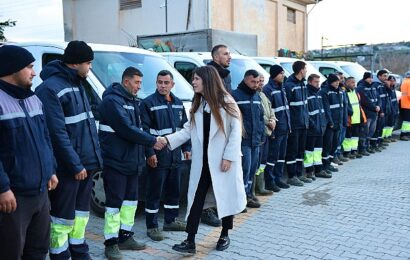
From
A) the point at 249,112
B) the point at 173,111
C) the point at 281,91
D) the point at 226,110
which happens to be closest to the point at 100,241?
the point at 173,111

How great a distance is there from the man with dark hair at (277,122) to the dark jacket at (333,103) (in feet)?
5.56

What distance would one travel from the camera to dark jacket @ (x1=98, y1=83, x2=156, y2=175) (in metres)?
4.45

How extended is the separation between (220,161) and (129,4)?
17.1 meters

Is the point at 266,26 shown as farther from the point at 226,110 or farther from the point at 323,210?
the point at 226,110

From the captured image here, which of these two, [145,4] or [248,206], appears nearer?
[248,206]

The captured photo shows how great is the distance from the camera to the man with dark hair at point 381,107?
11.5 metres

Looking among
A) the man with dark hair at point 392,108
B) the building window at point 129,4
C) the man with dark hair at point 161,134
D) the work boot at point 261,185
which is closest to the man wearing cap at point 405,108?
the man with dark hair at point 392,108

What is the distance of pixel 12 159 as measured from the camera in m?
3.13

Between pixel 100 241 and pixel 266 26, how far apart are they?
18767 millimetres

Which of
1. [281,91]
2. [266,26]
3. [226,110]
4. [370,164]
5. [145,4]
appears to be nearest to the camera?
[226,110]

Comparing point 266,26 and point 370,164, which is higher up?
point 266,26

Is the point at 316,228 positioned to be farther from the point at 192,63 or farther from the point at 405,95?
the point at 405,95

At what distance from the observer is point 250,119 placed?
6.10 m

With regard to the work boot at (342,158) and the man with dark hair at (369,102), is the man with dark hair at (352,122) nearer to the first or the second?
the work boot at (342,158)
